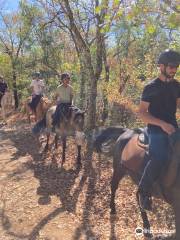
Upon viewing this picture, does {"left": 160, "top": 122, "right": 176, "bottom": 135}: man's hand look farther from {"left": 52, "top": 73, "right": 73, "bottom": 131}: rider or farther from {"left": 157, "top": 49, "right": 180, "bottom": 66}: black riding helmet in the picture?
{"left": 52, "top": 73, "right": 73, "bottom": 131}: rider

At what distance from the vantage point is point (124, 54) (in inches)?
893

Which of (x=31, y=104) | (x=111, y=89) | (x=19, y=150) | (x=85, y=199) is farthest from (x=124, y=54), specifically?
(x=85, y=199)

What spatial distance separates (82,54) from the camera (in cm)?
1331

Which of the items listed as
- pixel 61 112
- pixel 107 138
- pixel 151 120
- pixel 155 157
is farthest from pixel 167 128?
pixel 61 112

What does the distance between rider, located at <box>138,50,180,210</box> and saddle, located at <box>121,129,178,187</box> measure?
0.12 meters

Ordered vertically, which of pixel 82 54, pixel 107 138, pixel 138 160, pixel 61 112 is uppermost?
pixel 82 54

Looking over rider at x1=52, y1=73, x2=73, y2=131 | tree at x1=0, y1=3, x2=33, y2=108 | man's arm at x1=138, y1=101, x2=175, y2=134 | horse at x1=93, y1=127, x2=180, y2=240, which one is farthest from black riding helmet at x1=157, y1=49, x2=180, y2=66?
tree at x1=0, y1=3, x2=33, y2=108

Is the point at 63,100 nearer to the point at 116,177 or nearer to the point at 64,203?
the point at 64,203

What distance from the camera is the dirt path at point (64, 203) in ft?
19.3

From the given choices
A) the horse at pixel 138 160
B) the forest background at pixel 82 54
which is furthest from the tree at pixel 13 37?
the horse at pixel 138 160

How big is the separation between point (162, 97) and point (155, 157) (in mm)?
792

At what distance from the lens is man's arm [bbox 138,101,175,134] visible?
15.4 ft

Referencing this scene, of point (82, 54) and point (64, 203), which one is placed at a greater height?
point (82, 54)

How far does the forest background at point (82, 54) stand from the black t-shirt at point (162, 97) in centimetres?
608
